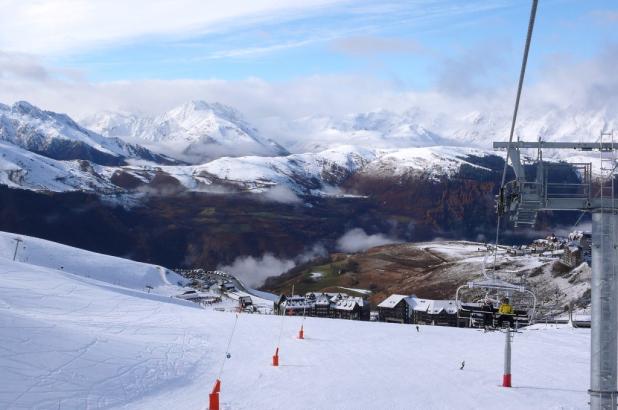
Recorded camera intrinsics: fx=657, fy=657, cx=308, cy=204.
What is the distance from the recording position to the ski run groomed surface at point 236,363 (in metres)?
20.3

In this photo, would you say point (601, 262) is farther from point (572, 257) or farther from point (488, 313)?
point (572, 257)

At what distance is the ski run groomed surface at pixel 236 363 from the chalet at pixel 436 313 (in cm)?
5471

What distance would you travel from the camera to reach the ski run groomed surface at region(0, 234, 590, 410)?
20.3 m

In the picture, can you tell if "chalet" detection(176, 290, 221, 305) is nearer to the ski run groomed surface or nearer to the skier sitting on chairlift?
the ski run groomed surface

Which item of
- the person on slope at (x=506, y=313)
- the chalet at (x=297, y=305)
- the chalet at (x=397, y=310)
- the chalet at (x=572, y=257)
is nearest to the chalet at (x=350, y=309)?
the chalet at (x=397, y=310)

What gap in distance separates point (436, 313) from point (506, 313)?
7900cm

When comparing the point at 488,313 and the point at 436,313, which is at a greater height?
the point at 436,313

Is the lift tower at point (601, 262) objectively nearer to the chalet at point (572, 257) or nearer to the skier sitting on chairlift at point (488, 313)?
the skier sitting on chairlift at point (488, 313)

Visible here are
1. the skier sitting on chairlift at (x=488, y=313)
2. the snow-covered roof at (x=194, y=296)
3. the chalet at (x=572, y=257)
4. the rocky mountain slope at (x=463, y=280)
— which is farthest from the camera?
the chalet at (x=572, y=257)

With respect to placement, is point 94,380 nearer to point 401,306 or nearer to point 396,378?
point 396,378

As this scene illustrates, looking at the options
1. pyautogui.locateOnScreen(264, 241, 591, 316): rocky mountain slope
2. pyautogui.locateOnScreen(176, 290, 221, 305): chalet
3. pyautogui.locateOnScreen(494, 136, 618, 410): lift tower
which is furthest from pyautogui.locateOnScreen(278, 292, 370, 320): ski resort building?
pyautogui.locateOnScreen(494, 136, 618, 410): lift tower

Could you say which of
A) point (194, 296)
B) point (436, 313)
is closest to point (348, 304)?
point (436, 313)

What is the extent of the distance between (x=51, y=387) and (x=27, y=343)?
12.7ft

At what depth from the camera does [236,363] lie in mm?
27047
